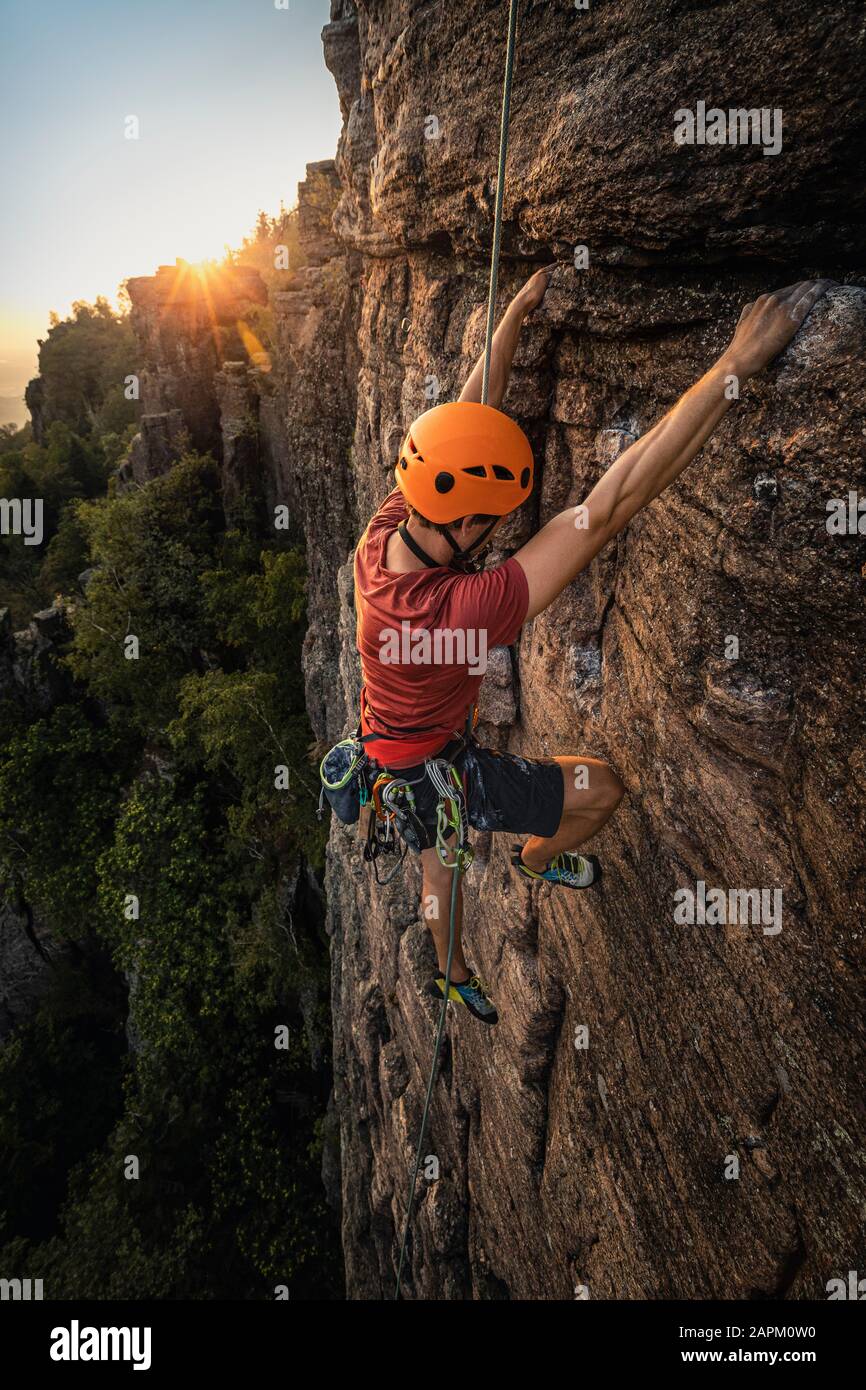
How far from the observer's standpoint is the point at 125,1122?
54.2ft

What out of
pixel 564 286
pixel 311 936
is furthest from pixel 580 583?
pixel 311 936

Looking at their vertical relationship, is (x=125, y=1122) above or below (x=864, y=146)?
below

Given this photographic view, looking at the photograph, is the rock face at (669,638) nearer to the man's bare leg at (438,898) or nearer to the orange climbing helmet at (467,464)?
the man's bare leg at (438,898)

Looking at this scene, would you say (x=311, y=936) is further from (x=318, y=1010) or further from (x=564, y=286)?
(x=564, y=286)

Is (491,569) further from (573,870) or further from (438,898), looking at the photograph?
(438,898)

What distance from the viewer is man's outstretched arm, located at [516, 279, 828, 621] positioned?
2145 millimetres

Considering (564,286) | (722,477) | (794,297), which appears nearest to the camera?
(794,297)

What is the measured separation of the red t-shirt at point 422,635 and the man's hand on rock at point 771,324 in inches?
38.3

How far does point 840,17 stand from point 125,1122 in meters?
20.9

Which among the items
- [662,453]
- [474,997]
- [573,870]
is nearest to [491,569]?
[662,453]

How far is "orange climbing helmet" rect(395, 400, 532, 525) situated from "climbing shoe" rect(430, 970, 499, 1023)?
3.39 m

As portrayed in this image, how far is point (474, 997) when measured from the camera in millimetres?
4691

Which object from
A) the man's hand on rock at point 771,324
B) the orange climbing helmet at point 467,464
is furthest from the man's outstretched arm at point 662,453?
the orange climbing helmet at point 467,464

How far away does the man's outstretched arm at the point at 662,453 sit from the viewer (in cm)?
214
